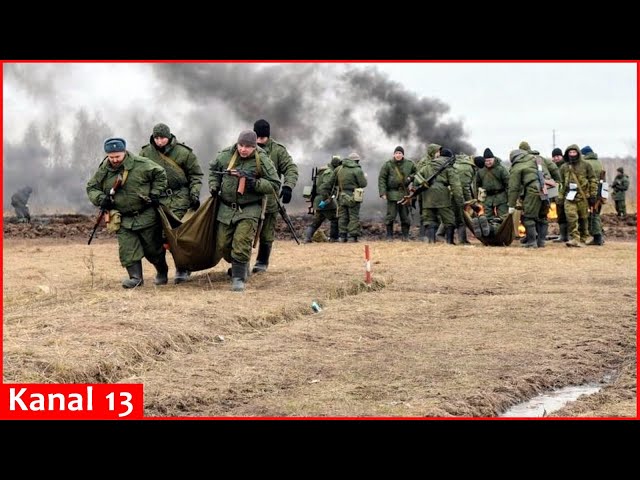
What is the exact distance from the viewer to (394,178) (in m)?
27.4

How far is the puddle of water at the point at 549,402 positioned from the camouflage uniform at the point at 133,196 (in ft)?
23.0

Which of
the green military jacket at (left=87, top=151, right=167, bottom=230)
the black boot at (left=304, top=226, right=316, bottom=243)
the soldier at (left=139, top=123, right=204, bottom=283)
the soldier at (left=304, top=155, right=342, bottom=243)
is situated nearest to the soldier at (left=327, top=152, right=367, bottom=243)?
the soldier at (left=304, top=155, right=342, bottom=243)

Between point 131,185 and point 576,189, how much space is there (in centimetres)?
1177

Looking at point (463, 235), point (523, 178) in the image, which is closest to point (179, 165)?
point (523, 178)

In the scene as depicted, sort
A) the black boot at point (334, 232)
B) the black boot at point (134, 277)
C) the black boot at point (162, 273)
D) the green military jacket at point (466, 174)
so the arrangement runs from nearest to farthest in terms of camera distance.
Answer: the black boot at point (134, 277)
the black boot at point (162, 273)
the green military jacket at point (466, 174)
the black boot at point (334, 232)

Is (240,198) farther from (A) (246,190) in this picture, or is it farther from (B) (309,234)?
(B) (309,234)

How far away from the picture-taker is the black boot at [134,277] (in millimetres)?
15680

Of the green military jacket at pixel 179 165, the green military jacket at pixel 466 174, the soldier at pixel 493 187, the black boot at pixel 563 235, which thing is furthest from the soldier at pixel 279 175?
the black boot at pixel 563 235

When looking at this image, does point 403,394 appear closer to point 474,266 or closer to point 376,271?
point 376,271

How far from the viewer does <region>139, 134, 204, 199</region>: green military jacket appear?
16109mm

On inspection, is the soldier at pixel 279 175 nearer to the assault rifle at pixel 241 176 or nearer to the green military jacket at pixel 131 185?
the assault rifle at pixel 241 176

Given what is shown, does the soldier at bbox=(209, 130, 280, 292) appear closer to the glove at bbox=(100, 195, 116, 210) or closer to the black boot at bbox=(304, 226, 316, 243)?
the glove at bbox=(100, 195, 116, 210)

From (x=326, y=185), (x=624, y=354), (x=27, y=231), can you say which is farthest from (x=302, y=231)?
(x=624, y=354)

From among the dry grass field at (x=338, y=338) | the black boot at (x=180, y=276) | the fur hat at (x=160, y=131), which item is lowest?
the dry grass field at (x=338, y=338)
